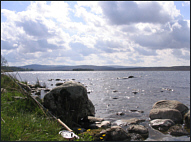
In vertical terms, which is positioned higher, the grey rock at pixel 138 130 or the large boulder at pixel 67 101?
the large boulder at pixel 67 101

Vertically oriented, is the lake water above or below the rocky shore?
below

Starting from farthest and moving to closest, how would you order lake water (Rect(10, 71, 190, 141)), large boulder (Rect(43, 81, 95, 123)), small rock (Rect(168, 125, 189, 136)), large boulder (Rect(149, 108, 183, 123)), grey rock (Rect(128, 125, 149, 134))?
lake water (Rect(10, 71, 190, 141)) → large boulder (Rect(149, 108, 183, 123)) → large boulder (Rect(43, 81, 95, 123)) → grey rock (Rect(128, 125, 149, 134)) → small rock (Rect(168, 125, 189, 136))

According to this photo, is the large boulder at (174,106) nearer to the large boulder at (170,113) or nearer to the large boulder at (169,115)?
the large boulder at (170,113)

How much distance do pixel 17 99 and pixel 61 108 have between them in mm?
2753

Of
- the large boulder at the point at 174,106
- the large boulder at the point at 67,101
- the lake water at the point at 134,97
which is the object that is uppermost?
the large boulder at the point at 67,101

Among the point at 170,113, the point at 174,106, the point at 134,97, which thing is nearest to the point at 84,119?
the point at 170,113

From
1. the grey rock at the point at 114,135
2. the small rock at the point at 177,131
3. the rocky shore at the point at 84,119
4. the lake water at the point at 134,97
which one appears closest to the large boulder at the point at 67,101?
the rocky shore at the point at 84,119

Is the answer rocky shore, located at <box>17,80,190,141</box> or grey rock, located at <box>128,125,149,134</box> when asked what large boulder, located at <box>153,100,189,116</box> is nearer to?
rocky shore, located at <box>17,80,190,141</box>

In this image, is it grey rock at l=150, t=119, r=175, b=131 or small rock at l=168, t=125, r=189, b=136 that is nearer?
small rock at l=168, t=125, r=189, b=136

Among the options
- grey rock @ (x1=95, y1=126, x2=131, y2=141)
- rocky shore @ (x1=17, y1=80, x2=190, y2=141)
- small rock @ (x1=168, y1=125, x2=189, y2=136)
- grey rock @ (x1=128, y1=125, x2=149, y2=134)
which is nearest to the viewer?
grey rock @ (x1=95, y1=126, x2=131, y2=141)

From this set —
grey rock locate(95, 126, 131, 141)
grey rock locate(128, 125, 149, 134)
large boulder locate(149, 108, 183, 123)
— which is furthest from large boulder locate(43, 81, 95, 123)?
large boulder locate(149, 108, 183, 123)

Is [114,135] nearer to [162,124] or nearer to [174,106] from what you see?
[162,124]

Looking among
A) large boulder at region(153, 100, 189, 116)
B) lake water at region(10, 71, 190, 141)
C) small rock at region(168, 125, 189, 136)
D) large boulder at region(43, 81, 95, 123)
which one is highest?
large boulder at region(43, 81, 95, 123)

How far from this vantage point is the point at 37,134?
5367 mm
